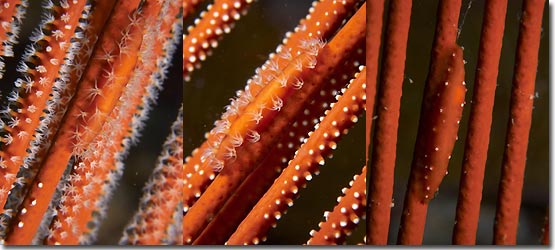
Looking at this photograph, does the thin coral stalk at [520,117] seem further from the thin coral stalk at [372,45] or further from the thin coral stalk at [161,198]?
the thin coral stalk at [161,198]

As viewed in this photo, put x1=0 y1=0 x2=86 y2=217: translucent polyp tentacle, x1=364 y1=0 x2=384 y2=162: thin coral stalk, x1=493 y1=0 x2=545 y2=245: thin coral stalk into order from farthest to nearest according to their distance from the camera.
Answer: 1. x1=493 y1=0 x2=545 y2=245: thin coral stalk
2. x1=364 y1=0 x2=384 y2=162: thin coral stalk
3. x1=0 y1=0 x2=86 y2=217: translucent polyp tentacle

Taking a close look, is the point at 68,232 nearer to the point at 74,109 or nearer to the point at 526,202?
the point at 74,109

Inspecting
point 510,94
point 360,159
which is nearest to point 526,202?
point 510,94

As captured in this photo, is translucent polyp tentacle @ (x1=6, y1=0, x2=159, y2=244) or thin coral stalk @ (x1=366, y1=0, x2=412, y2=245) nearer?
translucent polyp tentacle @ (x1=6, y1=0, x2=159, y2=244)

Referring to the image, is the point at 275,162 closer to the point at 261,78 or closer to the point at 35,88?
the point at 261,78

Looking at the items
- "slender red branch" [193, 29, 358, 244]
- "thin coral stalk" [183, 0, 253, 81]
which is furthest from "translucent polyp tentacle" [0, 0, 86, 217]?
"slender red branch" [193, 29, 358, 244]

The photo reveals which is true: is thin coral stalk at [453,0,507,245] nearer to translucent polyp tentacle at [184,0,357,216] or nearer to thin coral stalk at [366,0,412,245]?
thin coral stalk at [366,0,412,245]
